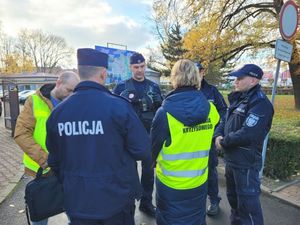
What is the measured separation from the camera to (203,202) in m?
2.69

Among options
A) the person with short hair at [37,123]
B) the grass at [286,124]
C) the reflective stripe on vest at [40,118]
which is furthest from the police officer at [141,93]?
the grass at [286,124]

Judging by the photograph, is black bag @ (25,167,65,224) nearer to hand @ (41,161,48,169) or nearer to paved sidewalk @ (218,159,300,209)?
hand @ (41,161,48,169)

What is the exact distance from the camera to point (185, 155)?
8.14ft

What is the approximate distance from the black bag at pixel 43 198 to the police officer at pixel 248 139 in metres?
1.82

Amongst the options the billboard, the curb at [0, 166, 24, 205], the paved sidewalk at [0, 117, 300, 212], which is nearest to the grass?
the paved sidewalk at [0, 117, 300, 212]

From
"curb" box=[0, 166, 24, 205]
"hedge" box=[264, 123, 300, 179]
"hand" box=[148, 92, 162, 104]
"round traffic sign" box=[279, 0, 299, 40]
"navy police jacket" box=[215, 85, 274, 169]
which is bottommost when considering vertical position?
"curb" box=[0, 166, 24, 205]

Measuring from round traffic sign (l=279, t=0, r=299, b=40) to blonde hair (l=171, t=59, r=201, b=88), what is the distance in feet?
10.5

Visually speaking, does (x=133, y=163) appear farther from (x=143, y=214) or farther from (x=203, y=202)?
(x=143, y=214)

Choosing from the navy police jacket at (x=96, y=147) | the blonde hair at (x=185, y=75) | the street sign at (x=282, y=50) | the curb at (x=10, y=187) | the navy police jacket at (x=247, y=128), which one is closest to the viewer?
the navy police jacket at (x=96, y=147)

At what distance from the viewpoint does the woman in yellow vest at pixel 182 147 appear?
2410 millimetres

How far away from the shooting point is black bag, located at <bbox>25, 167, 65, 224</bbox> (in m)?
2.66

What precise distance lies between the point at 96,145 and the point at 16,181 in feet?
14.1

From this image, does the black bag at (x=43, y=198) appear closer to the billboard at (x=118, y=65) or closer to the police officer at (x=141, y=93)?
the police officer at (x=141, y=93)

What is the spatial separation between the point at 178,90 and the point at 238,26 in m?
13.9
